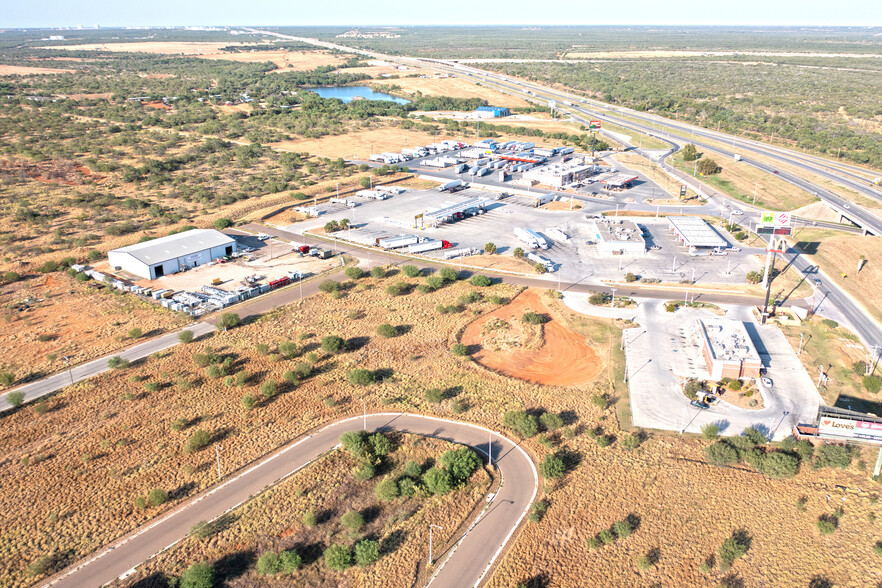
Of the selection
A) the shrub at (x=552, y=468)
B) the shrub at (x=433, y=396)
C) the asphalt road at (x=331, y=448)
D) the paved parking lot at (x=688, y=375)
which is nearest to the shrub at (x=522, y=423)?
the asphalt road at (x=331, y=448)

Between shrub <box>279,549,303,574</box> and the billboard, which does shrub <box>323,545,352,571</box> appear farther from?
the billboard

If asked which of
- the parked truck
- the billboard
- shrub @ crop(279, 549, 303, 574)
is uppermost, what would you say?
the billboard

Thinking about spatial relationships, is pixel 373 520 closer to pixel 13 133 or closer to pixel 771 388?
pixel 771 388

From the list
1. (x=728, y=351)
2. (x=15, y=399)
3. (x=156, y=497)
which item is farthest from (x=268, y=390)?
(x=728, y=351)

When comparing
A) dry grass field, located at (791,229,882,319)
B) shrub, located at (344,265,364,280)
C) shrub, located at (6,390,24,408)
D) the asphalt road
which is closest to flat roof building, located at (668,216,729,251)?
dry grass field, located at (791,229,882,319)

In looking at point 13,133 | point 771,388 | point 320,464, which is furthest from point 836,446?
point 13,133

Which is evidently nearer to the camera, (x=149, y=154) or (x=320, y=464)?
(x=320, y=464)
